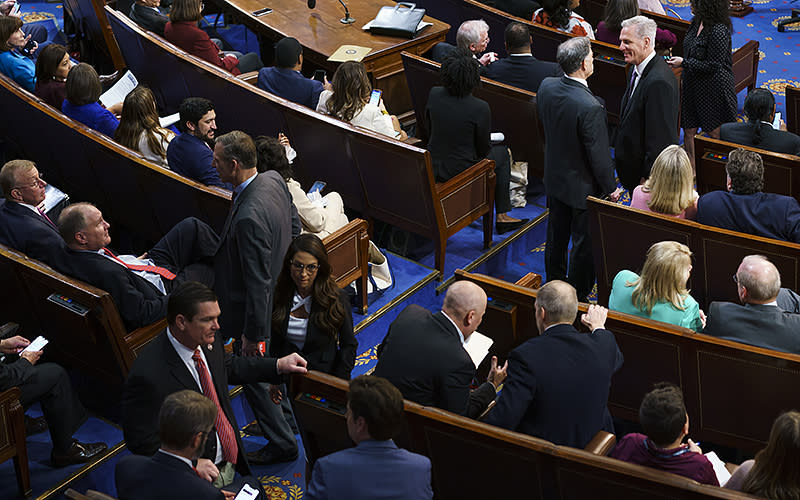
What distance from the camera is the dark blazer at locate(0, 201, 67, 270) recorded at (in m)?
4.07

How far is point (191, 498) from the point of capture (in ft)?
8.64

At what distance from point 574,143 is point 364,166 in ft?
3.88

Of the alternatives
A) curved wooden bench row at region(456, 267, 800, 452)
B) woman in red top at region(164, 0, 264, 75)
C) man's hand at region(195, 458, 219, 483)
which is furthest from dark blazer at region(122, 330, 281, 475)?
woman in red top at region(164, 0, 264, 75)

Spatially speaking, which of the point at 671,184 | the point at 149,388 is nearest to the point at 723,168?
the point at 671,184

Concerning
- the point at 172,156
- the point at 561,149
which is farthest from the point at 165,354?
the point at 561,149

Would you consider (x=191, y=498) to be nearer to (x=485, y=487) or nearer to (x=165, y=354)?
(x=165, y=354)

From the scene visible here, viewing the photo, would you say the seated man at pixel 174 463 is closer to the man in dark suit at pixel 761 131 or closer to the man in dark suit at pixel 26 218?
the man in dark suit at pixel 26 218

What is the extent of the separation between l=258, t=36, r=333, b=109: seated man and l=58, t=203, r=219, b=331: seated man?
5.61 ft

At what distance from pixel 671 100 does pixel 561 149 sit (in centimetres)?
63

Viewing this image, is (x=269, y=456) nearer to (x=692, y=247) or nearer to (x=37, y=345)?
(x=37, y=345)

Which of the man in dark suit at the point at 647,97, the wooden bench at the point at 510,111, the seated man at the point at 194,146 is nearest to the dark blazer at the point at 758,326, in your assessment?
the man in dark suit at the point at 647,97

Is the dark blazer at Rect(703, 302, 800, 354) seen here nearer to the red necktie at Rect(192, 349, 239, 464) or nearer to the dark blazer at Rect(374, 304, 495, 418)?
the dark blazer at Rect(374, 304, 495, 418)

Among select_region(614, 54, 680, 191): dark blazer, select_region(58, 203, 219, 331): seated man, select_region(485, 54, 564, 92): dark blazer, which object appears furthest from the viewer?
Answer: select_region(485, 54, 564, 92): dark blazer

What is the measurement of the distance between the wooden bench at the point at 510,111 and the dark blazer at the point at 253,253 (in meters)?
2.03
